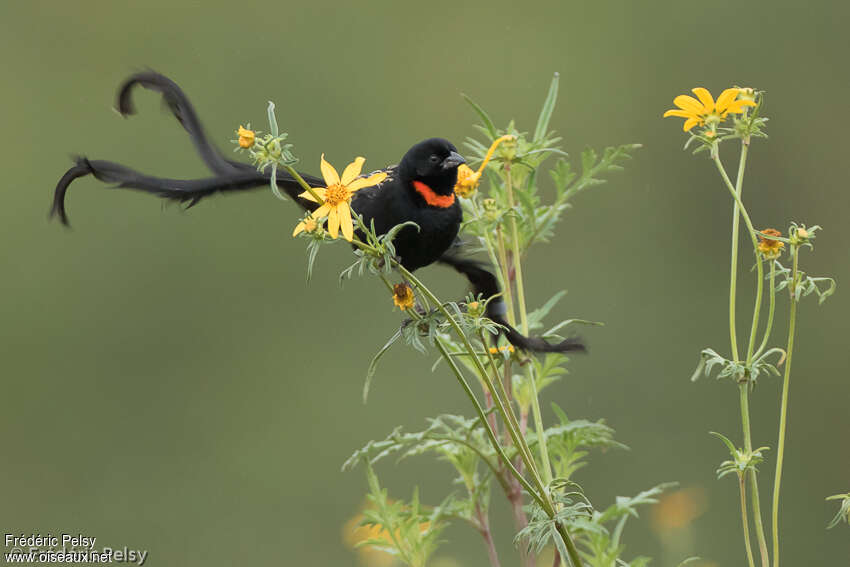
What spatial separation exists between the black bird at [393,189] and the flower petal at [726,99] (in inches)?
10.8

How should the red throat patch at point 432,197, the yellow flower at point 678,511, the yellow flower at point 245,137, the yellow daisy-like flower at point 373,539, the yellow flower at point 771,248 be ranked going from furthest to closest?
1. the yellow flower at point 678,511
2. the red throat patch at point 432,197
3. the yellow daisy-like flower at point 373,539
4. the yellow flower at point 771,248
5. the yellow flower at point 245,137

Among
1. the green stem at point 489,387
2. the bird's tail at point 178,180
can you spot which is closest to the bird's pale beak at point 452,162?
the bird's tail at point 178,180

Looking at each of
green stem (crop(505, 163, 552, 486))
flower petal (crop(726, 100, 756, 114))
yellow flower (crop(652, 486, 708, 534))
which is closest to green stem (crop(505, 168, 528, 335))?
green stem (crop(505, 163, 552, 486))

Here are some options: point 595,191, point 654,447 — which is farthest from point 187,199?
point 595,191

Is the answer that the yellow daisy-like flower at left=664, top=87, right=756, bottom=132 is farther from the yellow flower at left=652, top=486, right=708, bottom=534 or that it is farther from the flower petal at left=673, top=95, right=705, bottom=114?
the yellow flower at left=652, top=486, right=708, bottom=534

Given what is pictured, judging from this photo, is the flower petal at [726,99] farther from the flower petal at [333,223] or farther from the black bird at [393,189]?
the flower petal at [333,223]

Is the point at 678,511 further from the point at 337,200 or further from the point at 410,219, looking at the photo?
the point at 337,200

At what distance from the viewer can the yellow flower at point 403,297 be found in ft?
3.25

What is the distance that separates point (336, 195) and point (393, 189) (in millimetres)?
527

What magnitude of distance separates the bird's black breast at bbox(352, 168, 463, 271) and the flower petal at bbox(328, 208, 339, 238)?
436 millimetres

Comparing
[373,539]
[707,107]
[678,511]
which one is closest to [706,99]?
[707,107]

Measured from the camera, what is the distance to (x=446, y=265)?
1.33m

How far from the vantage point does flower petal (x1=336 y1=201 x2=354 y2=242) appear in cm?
84

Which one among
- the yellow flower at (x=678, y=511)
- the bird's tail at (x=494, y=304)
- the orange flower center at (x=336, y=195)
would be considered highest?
the orange flower center at (x=336, y=195)
